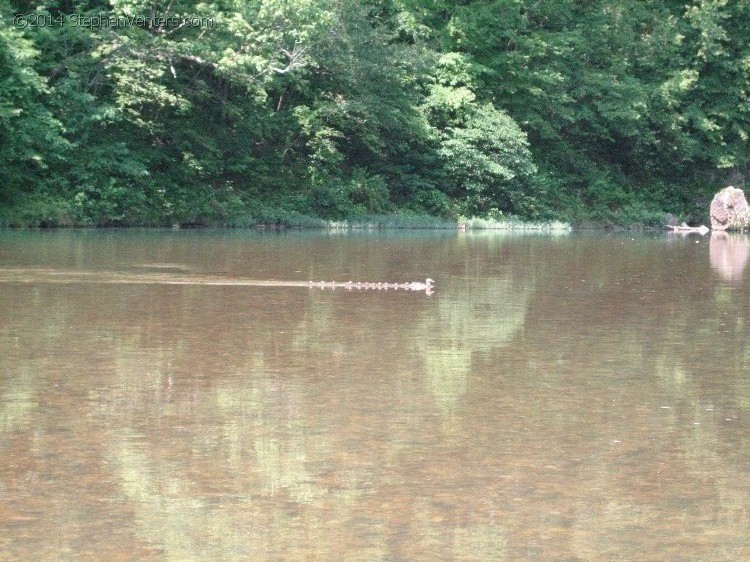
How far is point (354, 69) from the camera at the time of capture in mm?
38250

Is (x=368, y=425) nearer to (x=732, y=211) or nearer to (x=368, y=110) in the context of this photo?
(x=368, y=110)

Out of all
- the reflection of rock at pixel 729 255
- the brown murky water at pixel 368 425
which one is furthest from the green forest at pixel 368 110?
the brown murky water at pixel 368 425

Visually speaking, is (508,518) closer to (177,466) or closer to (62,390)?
(177,466)

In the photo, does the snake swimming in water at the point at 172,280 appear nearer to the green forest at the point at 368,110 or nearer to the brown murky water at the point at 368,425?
the brown murky water at the point at 368,425

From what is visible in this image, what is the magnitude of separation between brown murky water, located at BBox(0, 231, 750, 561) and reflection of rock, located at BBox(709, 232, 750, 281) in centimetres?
552

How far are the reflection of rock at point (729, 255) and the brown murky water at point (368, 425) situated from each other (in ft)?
18.1

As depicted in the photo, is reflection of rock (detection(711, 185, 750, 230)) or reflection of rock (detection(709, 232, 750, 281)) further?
reflection of rock (detection(711, 185, 750, 230))

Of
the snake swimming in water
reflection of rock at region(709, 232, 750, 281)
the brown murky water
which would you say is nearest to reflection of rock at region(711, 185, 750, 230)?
reflection of rock at region(709, 232, 750, 281)

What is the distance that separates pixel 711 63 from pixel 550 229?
11.6m

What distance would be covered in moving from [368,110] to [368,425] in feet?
106

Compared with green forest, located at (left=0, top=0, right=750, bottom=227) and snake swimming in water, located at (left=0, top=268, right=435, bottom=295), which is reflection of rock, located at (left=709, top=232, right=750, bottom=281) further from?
green forest, located at (left=0, top=0, right=750, bottom=227)

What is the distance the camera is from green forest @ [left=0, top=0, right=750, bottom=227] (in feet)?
107

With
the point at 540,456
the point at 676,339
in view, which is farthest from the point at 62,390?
the point at 676,339

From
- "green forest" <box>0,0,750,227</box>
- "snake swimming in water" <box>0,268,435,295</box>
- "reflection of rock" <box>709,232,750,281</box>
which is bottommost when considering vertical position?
"snake swimming in water" <box>0,268,435,295</box>
